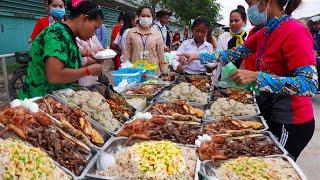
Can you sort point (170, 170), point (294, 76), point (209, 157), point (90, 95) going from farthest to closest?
point (90, 95) < point (294, 76) < point (209, 157) < point (170, 170)

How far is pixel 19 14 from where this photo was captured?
33.2 ft

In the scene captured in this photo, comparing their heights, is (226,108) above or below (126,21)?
below

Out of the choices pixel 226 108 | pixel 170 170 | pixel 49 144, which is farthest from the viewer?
pixel 226 108

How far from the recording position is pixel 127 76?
4.45 metres

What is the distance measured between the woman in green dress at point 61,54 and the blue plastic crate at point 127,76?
1.37 m

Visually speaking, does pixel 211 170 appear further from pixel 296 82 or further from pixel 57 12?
pixel 57 12

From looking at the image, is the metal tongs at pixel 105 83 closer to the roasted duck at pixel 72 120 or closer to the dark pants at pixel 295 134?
the roasted duck at pixel 72 120

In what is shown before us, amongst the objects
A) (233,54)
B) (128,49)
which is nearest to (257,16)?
(233,54)

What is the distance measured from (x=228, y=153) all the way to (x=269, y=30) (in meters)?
1.07

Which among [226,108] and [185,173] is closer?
[185,173]

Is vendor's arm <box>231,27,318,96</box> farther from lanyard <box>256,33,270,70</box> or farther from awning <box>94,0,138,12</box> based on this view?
awning <box>94,0,138,12</box>

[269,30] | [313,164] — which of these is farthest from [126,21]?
[269,30]

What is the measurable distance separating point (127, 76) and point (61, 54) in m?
1.79

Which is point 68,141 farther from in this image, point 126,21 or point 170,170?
point 126,21
